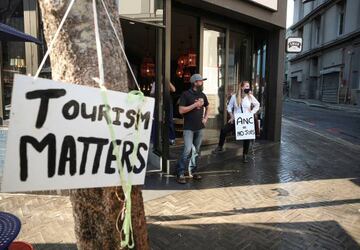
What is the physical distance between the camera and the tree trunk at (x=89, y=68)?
1.76 metres

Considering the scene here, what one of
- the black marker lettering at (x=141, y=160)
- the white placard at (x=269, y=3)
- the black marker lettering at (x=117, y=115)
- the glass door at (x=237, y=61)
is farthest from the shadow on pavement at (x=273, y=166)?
the black marker lettering at (x=117, y=115)

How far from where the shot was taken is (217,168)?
23.3 feet

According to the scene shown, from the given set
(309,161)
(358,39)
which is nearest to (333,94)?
(358,39)

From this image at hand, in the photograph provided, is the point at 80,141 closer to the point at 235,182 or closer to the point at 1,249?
the point at 1,249

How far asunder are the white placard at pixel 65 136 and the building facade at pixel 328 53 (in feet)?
94.4

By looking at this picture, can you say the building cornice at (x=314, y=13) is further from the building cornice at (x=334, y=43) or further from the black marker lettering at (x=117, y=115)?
the black marker lettering at (x=117, y=115)

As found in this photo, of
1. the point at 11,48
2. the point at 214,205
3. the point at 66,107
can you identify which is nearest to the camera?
the point at 66,107

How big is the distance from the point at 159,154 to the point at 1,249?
468 centimetres

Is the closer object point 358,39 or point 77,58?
point 77,58

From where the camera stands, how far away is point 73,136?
1493 millimetres

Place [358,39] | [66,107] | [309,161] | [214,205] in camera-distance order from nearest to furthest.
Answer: [66,107] → [214,205] → [309,161] → [358,39]

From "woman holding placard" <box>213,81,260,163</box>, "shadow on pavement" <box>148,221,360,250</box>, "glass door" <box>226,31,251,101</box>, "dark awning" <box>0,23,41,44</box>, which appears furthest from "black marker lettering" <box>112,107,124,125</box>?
"glass door" <box>226,31,251,101</box>

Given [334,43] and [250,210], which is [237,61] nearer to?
[250,210]

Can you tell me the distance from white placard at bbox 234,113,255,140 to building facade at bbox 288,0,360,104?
2280 cm
